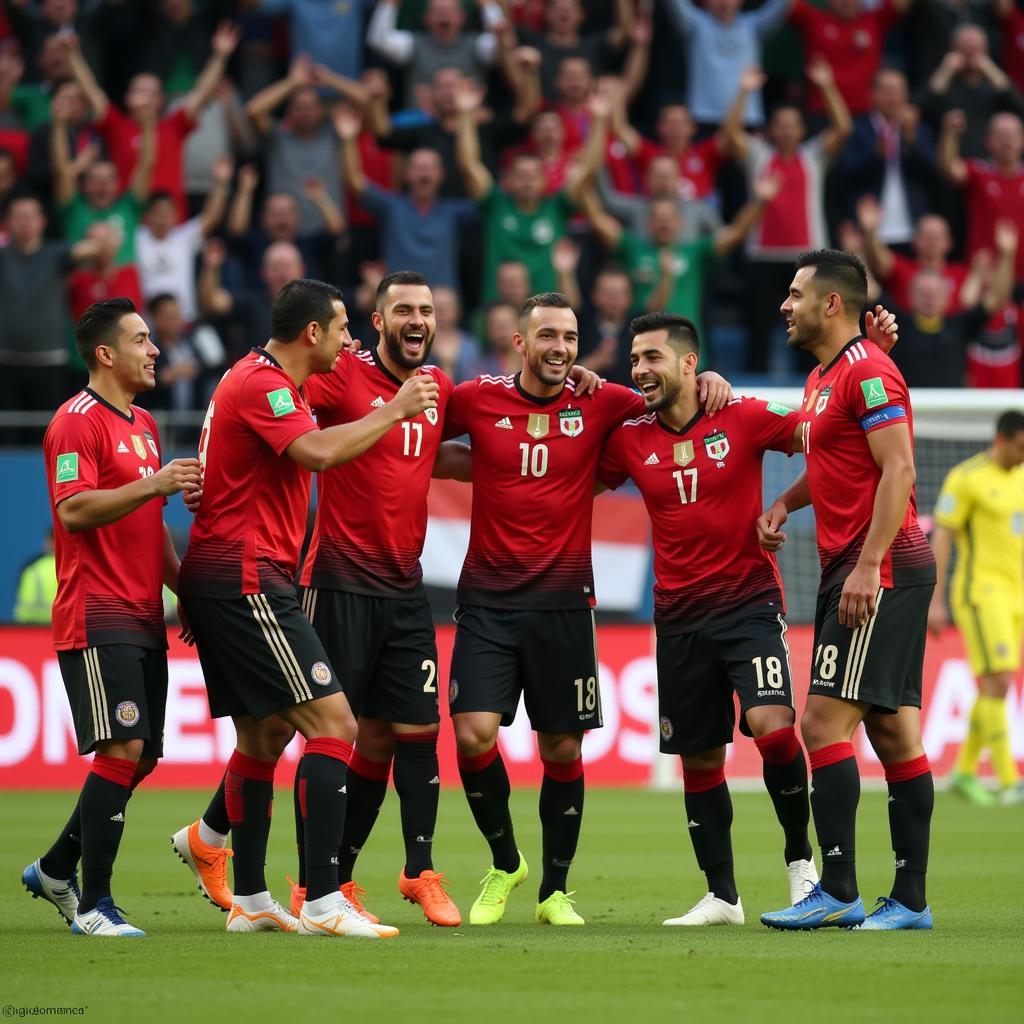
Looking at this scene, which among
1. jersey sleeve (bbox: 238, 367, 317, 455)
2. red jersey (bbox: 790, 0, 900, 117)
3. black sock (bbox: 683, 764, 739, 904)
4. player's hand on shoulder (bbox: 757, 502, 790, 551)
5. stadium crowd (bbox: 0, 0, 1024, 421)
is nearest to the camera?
jersey sleeve (bbox: 238, 367, 317, 455)

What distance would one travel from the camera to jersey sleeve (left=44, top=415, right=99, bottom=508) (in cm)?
756

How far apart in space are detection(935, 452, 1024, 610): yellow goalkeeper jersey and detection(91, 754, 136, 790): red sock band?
8261mm

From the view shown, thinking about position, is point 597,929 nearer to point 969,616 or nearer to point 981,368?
point 969,616

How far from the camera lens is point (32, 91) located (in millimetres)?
19047

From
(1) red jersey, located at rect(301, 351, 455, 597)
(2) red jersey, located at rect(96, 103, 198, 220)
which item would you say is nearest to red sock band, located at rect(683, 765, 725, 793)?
(1) red jersey, located at rect(301, 351, 455, 597)

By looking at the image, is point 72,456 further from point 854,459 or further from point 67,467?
point 854,459

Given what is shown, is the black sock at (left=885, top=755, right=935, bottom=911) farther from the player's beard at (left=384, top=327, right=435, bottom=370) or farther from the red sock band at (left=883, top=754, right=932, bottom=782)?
the player's beard at (left=384, top=327, right=435, bottom=370)

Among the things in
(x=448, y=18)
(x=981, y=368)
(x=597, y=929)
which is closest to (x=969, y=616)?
(x=981, y=368)

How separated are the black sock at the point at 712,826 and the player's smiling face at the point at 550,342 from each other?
6.13 ft

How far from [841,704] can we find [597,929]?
1393 millimetres

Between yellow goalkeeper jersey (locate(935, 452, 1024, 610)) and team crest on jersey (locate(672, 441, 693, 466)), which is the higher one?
team crest on jersey (locate(672, 441, 693, 466))

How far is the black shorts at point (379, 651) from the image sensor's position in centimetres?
A: 810

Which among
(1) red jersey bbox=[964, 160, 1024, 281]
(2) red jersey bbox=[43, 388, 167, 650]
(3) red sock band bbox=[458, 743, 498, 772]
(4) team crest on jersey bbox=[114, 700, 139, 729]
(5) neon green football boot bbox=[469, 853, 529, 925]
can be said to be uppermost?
(1) red jersey bbox=[964, 160, 1024, 281]

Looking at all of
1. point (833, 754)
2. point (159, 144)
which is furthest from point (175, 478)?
point (159, 144)
